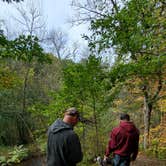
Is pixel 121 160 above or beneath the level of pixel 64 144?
beneath

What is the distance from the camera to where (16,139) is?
21.1 meters

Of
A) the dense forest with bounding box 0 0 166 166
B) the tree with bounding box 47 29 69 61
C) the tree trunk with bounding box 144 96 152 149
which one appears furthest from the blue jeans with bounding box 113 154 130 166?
the tree with bounding box 47 29 69 61

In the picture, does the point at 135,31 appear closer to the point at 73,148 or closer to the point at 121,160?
the point at 121,160

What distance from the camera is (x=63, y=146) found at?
3.46 m

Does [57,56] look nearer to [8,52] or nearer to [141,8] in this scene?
[141,8]

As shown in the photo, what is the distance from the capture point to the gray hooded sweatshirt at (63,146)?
136 inches

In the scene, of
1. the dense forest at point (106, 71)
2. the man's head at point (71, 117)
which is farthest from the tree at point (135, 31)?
the man's head at point (71, 117)

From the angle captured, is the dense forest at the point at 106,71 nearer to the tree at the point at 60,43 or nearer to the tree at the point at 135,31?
the tree at the point at 135,31

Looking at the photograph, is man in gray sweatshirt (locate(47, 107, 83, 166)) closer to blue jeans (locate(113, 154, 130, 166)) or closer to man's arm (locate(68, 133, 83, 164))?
man's arm (locate(68, 133, 83, 164))

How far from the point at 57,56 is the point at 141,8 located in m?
23.9

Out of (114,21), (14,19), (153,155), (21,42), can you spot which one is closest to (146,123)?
(153,155)

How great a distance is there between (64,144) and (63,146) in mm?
28

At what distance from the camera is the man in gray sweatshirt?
11.3 feet

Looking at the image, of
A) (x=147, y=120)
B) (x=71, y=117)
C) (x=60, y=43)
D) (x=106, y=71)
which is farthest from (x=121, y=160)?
(x=60, y=43)
